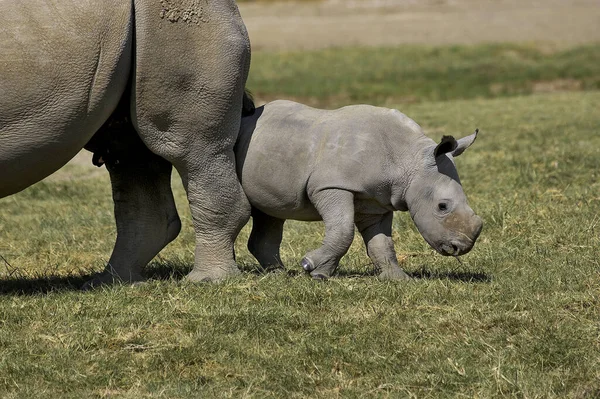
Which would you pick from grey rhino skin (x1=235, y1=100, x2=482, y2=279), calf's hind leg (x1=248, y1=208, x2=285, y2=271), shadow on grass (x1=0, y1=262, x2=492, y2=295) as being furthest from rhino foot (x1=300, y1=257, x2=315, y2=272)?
calf's hind leg (x1=248, y1=208, x2=285, y2=271)

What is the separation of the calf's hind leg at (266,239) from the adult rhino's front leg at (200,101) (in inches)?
11.7

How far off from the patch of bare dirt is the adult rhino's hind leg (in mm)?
19610

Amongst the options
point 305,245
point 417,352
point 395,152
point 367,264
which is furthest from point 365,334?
point 305,245

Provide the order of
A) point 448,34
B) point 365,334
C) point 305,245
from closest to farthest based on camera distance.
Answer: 1. point 365,334
2. point 305,245
3. point 448,34

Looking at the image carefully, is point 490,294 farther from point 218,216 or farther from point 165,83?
point 165,83

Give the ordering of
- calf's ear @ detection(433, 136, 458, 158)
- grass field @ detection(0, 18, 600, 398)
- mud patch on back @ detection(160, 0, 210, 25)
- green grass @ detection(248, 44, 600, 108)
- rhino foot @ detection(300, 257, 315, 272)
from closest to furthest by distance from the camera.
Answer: grass field @ detection(0, 18, 600, 398), mud patch on back @ detection(160, 0, 210, 25), calf's ear @ detection(433, 136, 458, 158), rhino foot @ detection(300, 257, 315, 272), green grass @ detection(248, 44, 600, 108)

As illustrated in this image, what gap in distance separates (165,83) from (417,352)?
7.15ft

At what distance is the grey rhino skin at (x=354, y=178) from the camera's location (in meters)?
6.36

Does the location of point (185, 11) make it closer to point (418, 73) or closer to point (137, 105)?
point (137, 105)

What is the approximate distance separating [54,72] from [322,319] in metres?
2.00

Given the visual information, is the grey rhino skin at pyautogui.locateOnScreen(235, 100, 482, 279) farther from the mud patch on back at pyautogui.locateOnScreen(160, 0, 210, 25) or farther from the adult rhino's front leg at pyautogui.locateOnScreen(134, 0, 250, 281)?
the mud patch on back at pyautogui.locateOnScreen(160, 0, 210, 25)

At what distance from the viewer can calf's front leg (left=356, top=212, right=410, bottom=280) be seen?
6.62m

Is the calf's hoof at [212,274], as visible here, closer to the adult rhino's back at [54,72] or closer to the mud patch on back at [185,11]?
the adult rhino's back at [54,72]

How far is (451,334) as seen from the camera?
18.4 ft
